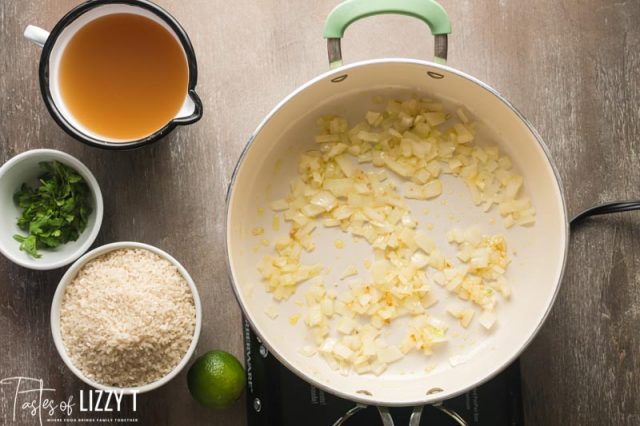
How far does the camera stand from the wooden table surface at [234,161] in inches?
43.3

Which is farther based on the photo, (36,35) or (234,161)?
(234,161)

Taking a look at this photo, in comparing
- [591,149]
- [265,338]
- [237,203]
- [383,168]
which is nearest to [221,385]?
[265,338]

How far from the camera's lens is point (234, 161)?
110cm

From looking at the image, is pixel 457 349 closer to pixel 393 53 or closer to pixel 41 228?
pixel 393 53

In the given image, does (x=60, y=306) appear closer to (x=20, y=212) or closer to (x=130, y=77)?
(x=20, y=212)

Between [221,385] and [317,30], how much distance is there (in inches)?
21.9

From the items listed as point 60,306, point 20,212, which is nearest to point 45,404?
point 60,306

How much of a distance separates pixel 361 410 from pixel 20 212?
1.92ft

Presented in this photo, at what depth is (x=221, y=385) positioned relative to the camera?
39.4 inches

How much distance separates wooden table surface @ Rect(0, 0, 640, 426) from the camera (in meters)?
1.10

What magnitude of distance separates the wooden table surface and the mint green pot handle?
167mm

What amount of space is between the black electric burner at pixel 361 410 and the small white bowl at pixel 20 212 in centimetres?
31

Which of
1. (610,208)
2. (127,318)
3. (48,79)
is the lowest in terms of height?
(127,318)

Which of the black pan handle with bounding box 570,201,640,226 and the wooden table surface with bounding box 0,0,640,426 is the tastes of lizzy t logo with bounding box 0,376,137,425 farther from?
the black pan handle with bounding box 570,201,640,226
